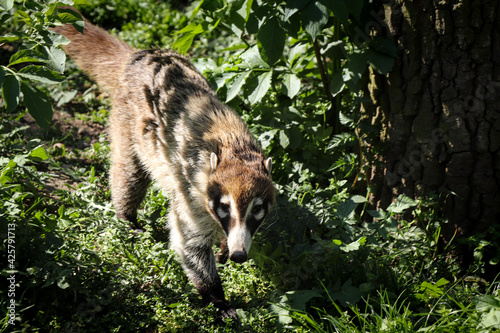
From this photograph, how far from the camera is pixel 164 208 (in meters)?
4.18

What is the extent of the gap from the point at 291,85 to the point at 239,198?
1.16m

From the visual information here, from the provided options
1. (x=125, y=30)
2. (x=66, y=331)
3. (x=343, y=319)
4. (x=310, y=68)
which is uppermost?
(x=310, y=68)

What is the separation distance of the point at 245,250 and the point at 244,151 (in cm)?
79

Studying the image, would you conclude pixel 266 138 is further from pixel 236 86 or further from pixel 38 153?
pixel 38 153

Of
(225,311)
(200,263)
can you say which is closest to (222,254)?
(200,263)

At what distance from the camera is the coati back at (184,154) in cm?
317

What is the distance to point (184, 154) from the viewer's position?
11.8 ft

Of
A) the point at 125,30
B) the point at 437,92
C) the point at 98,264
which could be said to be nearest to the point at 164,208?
the point at 98,264

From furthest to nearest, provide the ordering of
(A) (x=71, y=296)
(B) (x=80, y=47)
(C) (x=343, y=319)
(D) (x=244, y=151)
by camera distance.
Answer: (B) (x=80, y=47) → (D) (x=244, y=151) → (A) (x=71, y=296) → (C) (x=343, y=319)

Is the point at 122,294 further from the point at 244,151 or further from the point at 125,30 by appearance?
the point at 125,30

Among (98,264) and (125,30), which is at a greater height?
(125,30)

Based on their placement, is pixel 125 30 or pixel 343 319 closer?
pixel 343 319

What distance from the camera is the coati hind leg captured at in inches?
163

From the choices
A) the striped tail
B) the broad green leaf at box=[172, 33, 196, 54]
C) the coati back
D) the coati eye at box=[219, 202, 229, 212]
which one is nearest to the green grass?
the coati back
